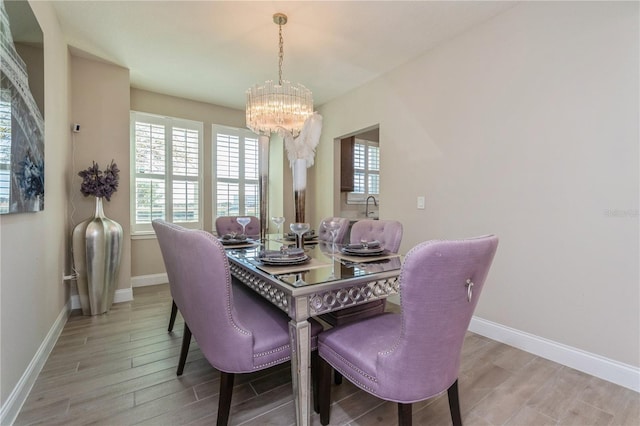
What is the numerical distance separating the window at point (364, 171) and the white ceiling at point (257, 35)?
1527 millimetres

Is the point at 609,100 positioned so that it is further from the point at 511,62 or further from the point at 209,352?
the point at 209,352

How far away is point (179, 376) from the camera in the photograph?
182 cm

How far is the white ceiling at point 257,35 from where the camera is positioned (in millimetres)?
2258

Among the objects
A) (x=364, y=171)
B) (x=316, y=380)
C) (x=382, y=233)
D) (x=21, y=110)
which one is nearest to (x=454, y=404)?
(x=316, y=380)

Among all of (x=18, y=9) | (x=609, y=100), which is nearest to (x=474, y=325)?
(x=609, y=100)

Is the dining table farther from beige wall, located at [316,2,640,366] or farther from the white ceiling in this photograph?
the white ceiling

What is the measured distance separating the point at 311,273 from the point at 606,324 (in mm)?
2032

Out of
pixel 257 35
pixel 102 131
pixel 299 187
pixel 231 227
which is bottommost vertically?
pixel 231 227

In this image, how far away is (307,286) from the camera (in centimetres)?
122

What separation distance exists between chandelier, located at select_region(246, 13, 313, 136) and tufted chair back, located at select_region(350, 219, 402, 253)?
1147 mm

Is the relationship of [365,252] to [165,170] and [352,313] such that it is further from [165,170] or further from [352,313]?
[165,170]

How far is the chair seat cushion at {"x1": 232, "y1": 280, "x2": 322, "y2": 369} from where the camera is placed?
51.4 inches

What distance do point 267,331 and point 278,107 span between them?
6.47 feet

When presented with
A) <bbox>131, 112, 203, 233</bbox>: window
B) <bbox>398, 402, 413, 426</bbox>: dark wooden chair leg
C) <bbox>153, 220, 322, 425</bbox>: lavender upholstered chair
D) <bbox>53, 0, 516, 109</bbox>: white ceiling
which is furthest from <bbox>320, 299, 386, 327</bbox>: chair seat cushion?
<bbox>131, 112, 203, 233</bbox>: window
